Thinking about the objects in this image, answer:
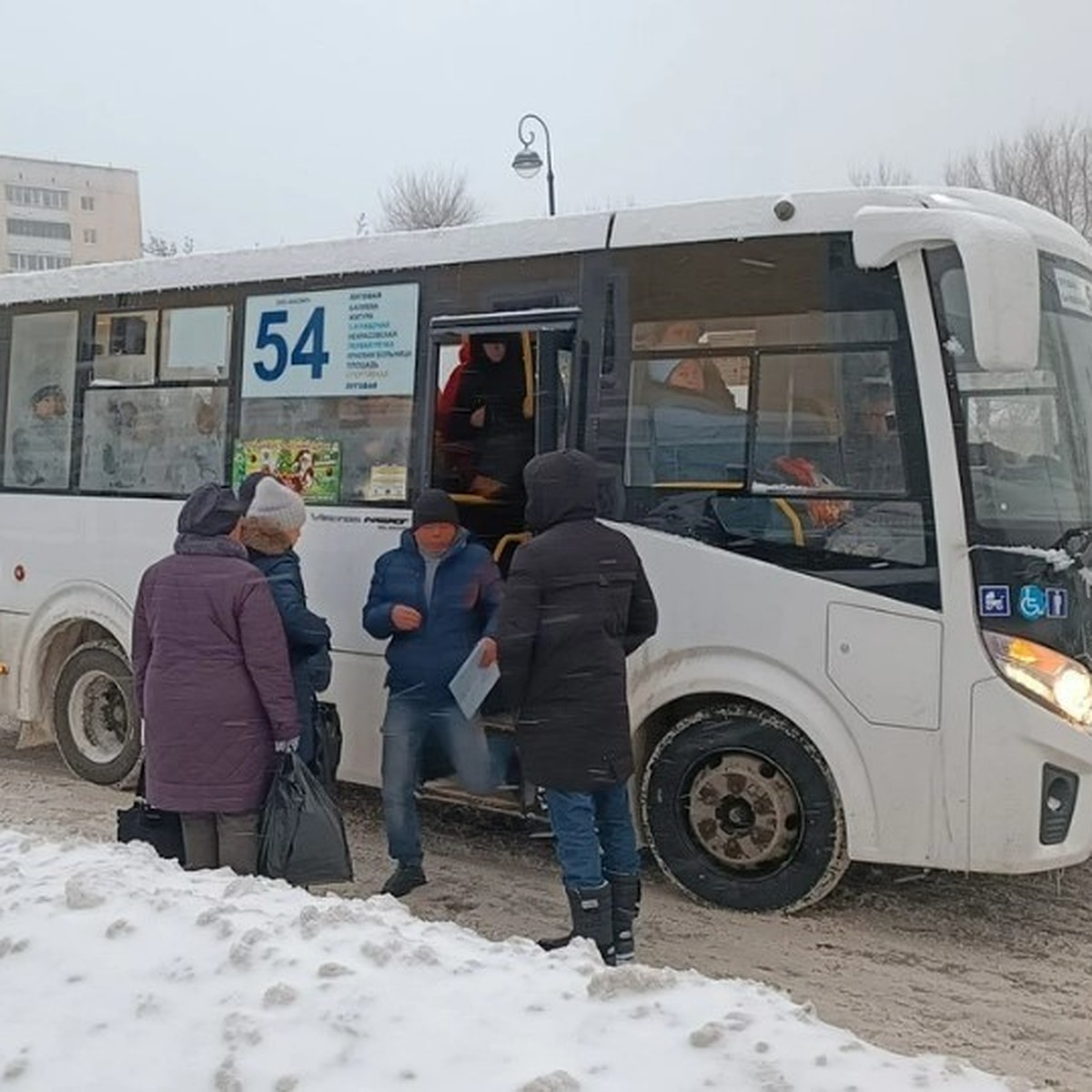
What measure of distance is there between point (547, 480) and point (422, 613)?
1.37 m

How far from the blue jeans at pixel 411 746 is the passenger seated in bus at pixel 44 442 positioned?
10.3ft

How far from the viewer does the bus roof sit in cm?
539

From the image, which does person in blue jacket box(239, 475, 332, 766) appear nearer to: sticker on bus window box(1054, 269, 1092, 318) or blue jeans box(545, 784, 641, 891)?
blue jeans box(545, 784, 641, 891)

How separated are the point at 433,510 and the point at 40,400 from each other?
11.6 ft

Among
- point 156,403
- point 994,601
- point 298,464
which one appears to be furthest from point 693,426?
point 156,403

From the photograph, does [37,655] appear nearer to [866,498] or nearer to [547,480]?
[547,480]

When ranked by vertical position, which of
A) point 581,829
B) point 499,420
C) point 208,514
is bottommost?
point 581,829

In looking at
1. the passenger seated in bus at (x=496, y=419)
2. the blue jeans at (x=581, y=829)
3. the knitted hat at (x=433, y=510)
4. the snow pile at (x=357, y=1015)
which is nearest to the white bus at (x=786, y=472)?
the passenger seated in bus at (x=496, y=419)

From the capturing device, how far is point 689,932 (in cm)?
548

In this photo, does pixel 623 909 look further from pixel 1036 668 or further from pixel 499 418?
pixel 499 418

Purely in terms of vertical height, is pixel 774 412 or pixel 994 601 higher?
pixel 774 412

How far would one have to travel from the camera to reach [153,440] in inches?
294

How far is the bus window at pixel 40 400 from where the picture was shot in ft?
26.0

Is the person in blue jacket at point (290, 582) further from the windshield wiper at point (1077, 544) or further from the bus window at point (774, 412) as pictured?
the windshield wiper at point (1077, 544)
